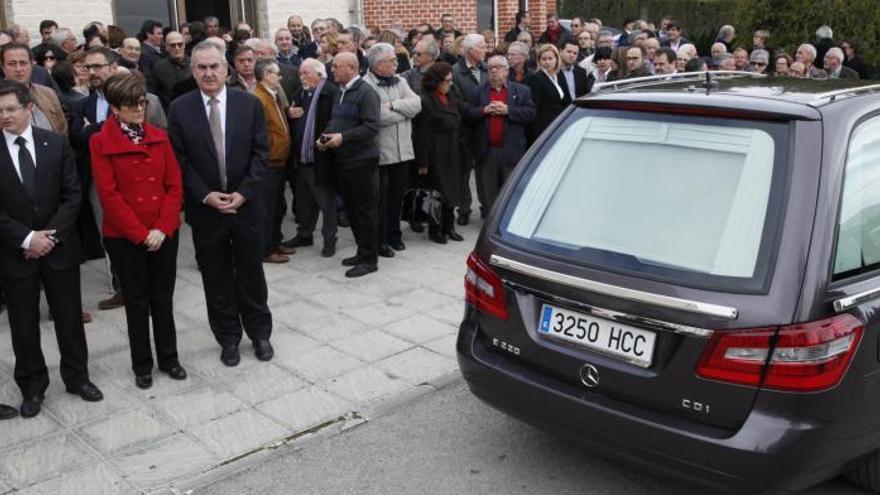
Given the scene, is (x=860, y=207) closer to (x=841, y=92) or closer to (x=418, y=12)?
(x=841, y=92)

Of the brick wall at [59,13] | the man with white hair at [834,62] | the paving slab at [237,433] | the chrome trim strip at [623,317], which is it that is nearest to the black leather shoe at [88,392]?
the paving slab at [237,433]

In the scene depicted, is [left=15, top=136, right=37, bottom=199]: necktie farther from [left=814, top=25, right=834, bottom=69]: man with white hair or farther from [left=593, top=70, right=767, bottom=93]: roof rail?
[left=814, top=25, right=834, bottom=69]: man with white hair

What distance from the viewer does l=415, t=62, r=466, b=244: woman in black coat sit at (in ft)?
26.6

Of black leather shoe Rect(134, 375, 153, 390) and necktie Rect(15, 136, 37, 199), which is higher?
necktie Rect(15, 136, 37, 199)

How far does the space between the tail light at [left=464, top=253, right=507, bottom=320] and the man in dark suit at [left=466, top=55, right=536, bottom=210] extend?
4.51 meters

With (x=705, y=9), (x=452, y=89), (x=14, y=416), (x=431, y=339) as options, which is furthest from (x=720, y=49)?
(x=705, y=9)

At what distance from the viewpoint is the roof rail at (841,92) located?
3502mm

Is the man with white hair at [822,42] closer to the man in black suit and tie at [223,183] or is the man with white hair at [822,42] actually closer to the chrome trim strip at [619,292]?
the man in black suit and tie at [223,183]

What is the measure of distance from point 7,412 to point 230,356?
1.26 m

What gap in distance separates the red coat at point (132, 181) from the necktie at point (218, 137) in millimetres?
304

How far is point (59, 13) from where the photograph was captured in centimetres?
1125

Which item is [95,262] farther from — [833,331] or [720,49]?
[720,49]

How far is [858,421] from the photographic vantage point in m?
3.22

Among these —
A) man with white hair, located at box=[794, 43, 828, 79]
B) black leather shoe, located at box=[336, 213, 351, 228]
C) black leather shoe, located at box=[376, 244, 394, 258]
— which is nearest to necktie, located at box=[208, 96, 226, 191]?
black leather shoe, located at box=[376, 244, 394, 258]
